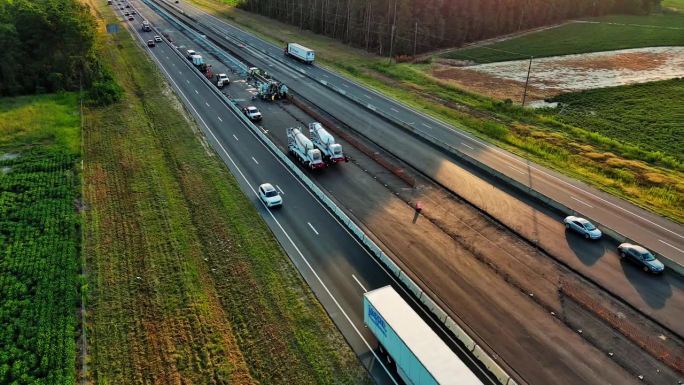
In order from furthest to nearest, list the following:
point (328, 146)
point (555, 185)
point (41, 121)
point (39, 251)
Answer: point (41, 121)
point (328, 146)
point (555, 185)
point (39, 251)

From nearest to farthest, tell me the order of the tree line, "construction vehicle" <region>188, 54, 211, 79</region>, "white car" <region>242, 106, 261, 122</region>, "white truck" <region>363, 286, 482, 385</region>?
"white truck" <region>363, 286, 482, 385</region>, "white car" <region>242, 106, 261, 122</region>, the tree line, "construction vehicle" <region>188, 54, 211, 79</region>

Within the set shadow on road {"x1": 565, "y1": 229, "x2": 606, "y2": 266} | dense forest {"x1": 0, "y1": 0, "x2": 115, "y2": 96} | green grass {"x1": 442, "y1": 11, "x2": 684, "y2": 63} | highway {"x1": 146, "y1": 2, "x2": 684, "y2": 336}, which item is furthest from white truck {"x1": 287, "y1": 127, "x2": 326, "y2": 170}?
green grass {"x1": 442, "y1": 11, "x2": 684, "y2": 63}

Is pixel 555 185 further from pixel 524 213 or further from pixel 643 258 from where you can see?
pixel 643 258

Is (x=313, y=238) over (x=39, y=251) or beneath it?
over

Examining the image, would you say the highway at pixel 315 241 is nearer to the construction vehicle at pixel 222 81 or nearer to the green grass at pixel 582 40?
the construction vehicle at pixel 222 81

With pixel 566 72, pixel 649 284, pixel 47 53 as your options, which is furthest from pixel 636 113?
pixel 47 53

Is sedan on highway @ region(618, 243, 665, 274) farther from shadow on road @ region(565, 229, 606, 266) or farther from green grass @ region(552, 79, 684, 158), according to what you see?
green grass @ region(552, 79, 684, 158)
